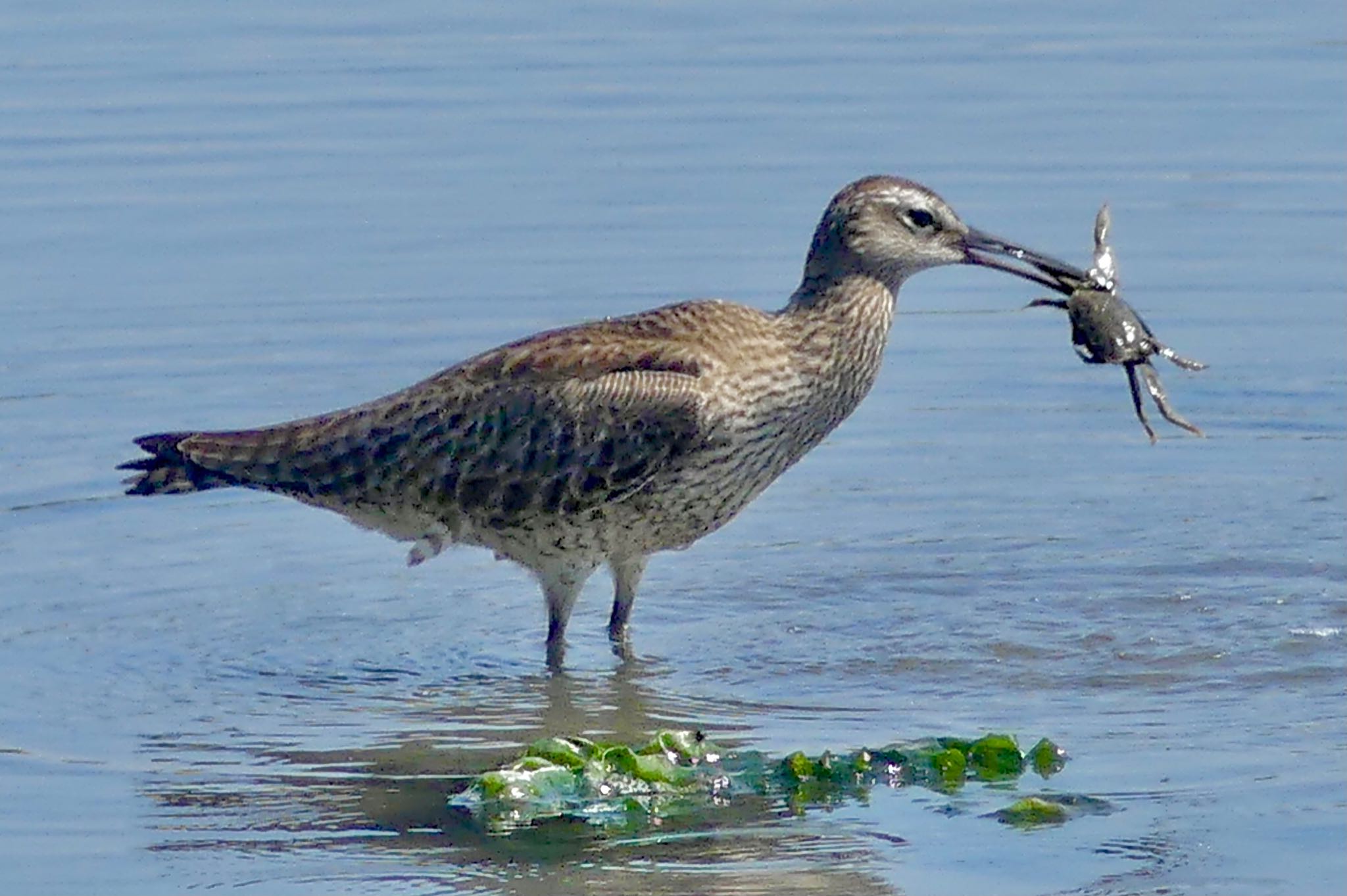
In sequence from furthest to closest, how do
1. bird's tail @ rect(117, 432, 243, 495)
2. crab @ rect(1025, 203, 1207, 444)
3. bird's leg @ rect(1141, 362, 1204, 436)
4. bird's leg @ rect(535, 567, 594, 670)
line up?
bird's tail @ rect(117, 432, 243, 495) → bird's leg @ rect(535, 567, 594, 670) → crab @ rect(1025, 203, 1207, 444) → bird's leg @ rect(1141, 362, 1204, 436)

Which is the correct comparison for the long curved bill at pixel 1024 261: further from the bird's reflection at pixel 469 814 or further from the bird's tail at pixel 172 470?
the bird's tail at pixel 172 470

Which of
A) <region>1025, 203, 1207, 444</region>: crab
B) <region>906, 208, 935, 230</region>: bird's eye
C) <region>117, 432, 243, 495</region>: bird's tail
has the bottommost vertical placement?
<region>117, 432, 243, 495</region>: bird's tail

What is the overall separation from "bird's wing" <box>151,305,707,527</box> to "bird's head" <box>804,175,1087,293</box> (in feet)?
1.92

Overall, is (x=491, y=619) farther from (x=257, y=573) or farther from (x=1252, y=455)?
(x=1252, y=455)

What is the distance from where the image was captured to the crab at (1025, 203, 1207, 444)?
8.84m

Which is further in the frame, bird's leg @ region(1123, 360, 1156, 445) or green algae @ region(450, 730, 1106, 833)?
bird's leg @ region(1123, 360, 1156, 445)

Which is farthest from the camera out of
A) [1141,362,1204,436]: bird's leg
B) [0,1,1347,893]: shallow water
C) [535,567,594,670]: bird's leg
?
[535,567,594,670]: bird's leg

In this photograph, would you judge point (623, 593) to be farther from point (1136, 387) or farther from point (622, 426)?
point (1136, 387)

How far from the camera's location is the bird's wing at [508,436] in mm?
8875

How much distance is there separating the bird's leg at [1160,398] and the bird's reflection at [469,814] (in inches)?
59.7

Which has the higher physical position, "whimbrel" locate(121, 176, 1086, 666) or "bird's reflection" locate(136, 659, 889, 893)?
"whimbrel" locate(121, 176, 1086, 666)

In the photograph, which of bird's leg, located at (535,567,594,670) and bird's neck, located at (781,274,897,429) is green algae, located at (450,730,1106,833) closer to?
bird's leg, located at (535,567,594,670)

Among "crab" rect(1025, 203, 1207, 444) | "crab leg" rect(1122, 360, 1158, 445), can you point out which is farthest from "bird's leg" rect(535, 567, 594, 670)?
"crab leg" rect(1122, 360, 1158, 445)

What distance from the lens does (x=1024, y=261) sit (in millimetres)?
9039
